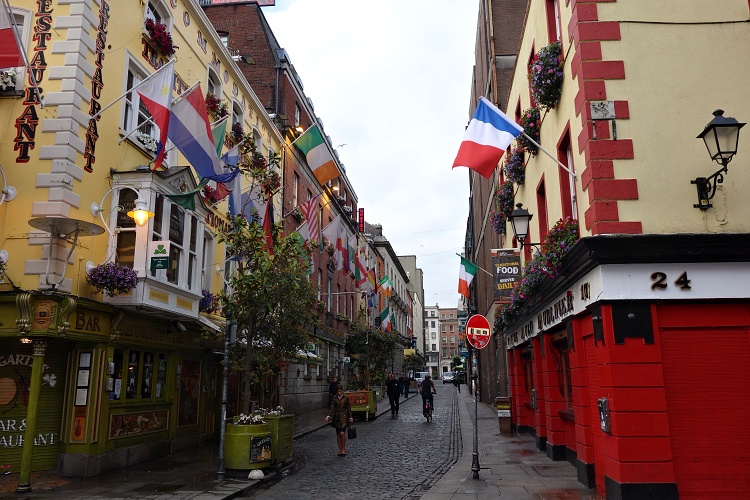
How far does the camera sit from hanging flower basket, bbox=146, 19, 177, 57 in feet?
46.2

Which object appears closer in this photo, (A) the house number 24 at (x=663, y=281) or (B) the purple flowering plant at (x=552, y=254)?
(A) the house number 24 at (x=663, y=281)

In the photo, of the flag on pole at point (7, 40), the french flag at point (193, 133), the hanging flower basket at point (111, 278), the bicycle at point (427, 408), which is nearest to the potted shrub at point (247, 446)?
the hanging flower basket at point (111, 278)

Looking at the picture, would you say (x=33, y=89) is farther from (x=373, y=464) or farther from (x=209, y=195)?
(x=373, y=464)

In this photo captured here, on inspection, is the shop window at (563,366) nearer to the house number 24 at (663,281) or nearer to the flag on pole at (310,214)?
the house number 24 at (663,281)

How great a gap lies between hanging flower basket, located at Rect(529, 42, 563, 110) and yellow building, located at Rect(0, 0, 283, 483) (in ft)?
25.4

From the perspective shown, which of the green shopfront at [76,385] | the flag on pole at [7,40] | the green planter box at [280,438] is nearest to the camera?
the flag on pole at [7,40]

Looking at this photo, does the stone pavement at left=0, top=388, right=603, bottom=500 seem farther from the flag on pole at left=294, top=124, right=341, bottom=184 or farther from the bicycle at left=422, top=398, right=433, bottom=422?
the bicycle at left=422, top=398, right=433, bottom=422

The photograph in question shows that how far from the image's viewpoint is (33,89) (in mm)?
11320

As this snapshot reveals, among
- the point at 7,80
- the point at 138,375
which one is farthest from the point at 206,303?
the point at 7,80

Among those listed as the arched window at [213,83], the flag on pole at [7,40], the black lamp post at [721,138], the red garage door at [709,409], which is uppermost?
A: the arched window at [213,83]

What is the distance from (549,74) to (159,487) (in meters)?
10.3

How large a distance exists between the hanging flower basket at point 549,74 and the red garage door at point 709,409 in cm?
493

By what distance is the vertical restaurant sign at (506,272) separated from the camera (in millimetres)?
15023

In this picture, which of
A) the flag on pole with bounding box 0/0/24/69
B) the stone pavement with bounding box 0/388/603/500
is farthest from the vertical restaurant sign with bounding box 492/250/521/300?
the flag on pole with bounding box 0/0/24/69
